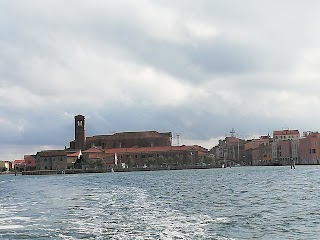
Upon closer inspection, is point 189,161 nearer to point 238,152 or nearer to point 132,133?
point 132,133

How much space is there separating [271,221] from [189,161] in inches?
5520

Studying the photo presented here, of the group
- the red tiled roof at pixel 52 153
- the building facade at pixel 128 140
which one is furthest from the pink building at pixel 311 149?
the red tiled roof at pixel 52 153

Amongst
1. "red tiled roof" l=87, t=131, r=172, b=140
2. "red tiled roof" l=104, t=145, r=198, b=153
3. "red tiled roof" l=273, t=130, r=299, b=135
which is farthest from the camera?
"red tiled roof" l=273, t=130, r=299, b=135

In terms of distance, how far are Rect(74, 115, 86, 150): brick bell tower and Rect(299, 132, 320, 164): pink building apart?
6911cm

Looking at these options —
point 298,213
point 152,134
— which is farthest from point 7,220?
point 152,134

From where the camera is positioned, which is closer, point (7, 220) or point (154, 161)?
point (7, 220)

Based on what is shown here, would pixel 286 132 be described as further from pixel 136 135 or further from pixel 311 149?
pixel 136 135

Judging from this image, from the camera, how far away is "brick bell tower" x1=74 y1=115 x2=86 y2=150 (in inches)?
6403

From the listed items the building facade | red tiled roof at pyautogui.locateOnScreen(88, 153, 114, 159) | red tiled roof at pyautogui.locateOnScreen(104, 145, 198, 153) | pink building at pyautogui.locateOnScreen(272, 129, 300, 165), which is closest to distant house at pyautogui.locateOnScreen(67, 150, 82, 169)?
red tiled roof at pyautogui.locateOnScreen(88, 153, 114, 159)

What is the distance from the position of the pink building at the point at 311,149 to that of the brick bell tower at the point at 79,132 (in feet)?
227

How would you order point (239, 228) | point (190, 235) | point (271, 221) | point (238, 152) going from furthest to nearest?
point (238, 152) < point (271, 221) < point (239, 228) < point (190, 235)

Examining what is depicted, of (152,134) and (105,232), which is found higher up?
(152,134)

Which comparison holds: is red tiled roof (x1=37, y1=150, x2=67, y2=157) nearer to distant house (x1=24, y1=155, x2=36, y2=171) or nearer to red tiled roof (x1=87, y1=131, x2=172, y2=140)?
distant house (x1=24, y1=155, x2=36, y2=171)

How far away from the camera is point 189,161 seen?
157125 mm
